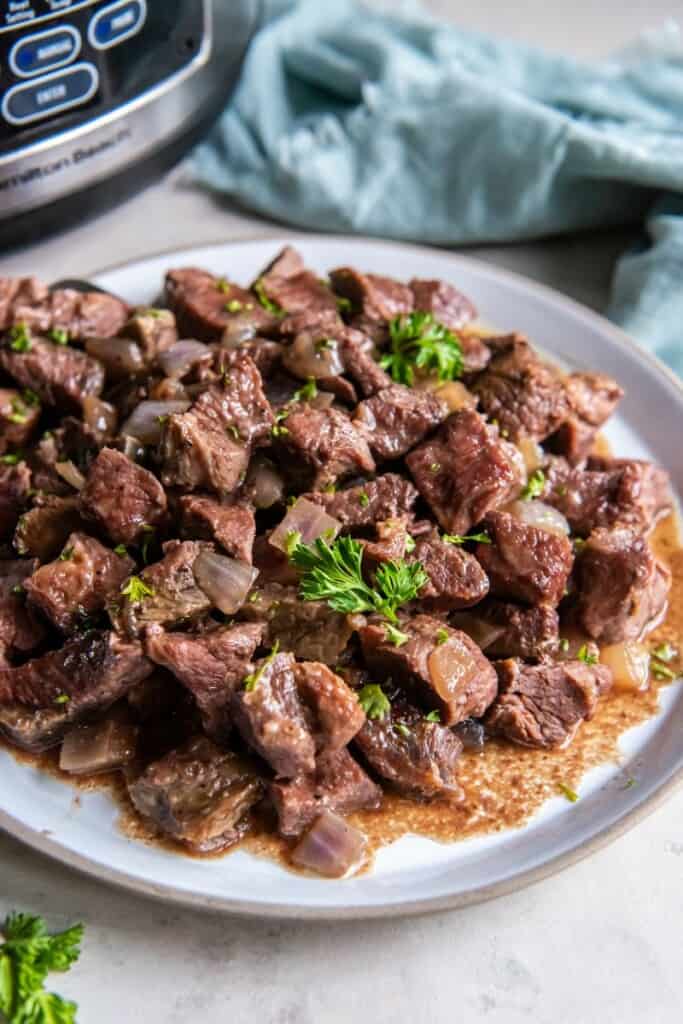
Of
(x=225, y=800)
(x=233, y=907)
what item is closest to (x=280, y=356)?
(x=225, y=800)

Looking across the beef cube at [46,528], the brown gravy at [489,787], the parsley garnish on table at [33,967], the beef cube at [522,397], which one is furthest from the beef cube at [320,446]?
the parsley garnish on table at [33,967]

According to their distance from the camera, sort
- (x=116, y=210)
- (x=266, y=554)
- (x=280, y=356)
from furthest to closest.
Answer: (x=116, y=210), (x=280, y=356), (x=266, y=554)

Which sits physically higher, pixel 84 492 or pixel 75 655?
pixel 84 492

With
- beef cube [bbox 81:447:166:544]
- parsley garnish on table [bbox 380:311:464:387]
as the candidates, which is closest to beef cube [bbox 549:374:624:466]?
parsley garnish on table [bbox 380:311:464:387]

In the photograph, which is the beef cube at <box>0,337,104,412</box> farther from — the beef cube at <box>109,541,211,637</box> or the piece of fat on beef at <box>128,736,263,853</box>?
the piece of fat on beef at <box>128,736,263,853</box>

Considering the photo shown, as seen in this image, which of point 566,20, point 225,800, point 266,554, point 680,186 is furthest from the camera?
point 566,20

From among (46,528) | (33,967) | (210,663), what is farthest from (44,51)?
(33,967)

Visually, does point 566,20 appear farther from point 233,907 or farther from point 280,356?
point 233,907
